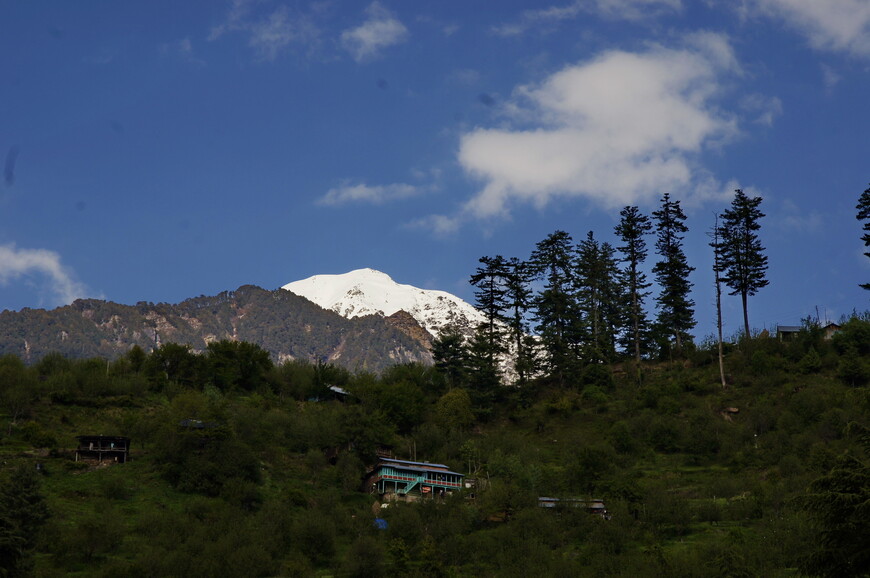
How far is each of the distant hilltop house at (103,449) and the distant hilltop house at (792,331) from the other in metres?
61.0

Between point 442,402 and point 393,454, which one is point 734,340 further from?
point 393,454

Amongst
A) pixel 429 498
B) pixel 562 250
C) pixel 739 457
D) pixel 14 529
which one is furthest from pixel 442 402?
pixel 14 529

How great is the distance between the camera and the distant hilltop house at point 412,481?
70.6 m

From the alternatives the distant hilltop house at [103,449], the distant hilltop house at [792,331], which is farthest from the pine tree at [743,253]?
the distant hilltop house at [103,449]

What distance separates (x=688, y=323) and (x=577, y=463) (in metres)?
26.7

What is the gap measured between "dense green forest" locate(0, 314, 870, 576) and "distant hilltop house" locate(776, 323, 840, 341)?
2.67 metres

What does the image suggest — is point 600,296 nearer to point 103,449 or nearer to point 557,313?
point 557,313

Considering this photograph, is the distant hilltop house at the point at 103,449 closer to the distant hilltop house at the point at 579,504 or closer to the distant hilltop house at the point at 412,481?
the distant hilltop house at the point at 412,481

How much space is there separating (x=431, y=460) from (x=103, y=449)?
89.2 feet

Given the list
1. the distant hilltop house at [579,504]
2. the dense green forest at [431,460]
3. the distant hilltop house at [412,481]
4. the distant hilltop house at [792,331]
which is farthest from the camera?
the distant hilltop house at [792,331]

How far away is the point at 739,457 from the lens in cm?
6644

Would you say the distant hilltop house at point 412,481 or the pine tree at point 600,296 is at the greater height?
the pine tree at point 600,296

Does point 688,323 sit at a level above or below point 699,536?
above

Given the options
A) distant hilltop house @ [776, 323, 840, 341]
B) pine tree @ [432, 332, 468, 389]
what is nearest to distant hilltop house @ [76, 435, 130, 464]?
pine tree @ [432, 332, 468, 389]
